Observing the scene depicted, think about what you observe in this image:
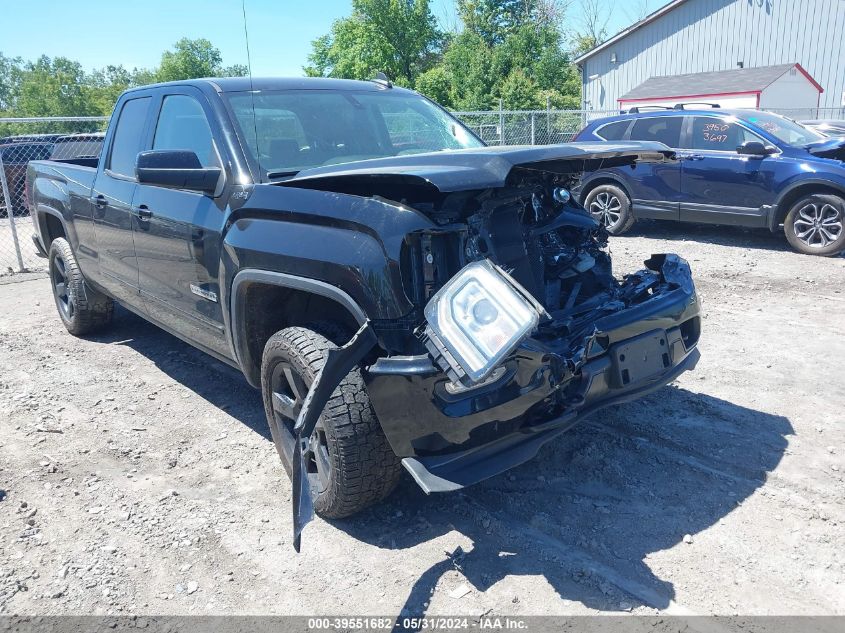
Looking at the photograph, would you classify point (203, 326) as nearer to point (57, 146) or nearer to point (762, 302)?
point (762, 302)

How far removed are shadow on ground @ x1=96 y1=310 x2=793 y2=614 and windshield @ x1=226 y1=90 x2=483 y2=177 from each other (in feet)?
5.50

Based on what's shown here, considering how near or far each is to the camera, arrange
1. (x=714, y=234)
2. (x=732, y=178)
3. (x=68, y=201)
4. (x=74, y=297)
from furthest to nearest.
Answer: (x=714, y=234)
(x=732, y=178)
(x=74, y=297)
(x=68, y=201)

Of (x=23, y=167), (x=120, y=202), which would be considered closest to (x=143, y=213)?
(x=120, y=202)

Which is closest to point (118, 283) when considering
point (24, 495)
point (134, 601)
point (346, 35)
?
point (24, 495)

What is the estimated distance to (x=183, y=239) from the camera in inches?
154

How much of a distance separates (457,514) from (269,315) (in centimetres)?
135

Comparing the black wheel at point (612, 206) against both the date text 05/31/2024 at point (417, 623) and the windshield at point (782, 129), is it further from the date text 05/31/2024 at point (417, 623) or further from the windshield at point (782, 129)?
the date text 05/31/2024 at point (417, 623)

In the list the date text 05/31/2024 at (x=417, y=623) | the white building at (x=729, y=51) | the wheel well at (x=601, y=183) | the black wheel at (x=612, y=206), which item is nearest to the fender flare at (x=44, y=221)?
the date text 05/31/2024 at (x=417, y=623)

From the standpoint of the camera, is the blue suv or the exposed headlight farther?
the blue suv

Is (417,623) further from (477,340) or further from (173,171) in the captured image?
(173,171)

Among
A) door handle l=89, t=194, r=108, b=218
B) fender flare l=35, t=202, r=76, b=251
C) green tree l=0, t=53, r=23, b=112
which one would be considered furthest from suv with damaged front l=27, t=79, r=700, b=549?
green tree l=0, t=53, r=23, b=112

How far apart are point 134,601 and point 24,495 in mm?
1259

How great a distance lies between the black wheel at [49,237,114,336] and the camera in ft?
19.7

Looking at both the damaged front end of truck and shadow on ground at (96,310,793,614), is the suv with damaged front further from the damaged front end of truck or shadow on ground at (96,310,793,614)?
shadow on ground at (96,310,793,614)
